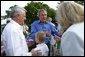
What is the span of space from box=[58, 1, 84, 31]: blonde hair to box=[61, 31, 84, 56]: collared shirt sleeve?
31cm

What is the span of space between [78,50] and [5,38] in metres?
1.46

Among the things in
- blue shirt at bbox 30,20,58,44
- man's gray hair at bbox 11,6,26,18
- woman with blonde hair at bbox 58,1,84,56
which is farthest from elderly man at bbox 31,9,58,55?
woman with blonde hair at bbox 58,1,84,56

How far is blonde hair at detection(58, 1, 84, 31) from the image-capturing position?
478 cm

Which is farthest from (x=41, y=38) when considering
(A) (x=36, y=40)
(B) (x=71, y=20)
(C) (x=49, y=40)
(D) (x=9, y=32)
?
(B) (x=71, y=20)

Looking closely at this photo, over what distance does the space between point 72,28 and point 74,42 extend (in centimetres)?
24

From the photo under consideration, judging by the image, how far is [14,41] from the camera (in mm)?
5266

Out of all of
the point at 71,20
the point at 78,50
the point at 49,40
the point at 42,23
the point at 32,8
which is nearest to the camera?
the point at 78,50

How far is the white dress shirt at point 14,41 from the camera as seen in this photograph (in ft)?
17.2

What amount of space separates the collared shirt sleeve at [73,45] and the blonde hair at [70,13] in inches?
12.1

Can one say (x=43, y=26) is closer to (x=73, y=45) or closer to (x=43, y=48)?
(x=43, y=48)

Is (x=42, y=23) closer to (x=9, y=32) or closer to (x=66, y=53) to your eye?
(x=9, y=32)

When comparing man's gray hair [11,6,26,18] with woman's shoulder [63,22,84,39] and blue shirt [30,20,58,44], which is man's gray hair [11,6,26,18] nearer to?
woman's shoulder [63,22,84,39]

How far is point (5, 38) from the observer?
547 centimetres

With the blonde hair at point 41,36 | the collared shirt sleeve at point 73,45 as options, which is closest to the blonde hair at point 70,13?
the collared shirt sleeve at point 73,45
